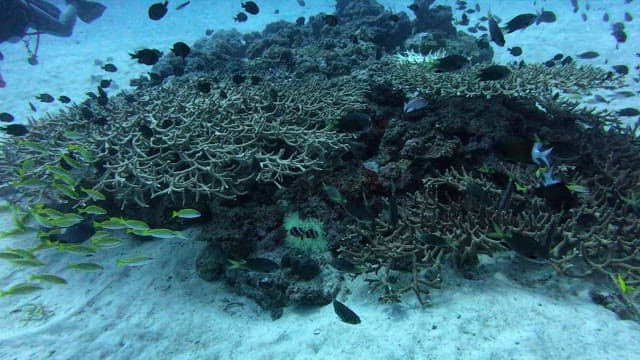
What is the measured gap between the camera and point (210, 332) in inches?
152

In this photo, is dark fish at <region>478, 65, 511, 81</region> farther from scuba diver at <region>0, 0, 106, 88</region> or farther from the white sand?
scuba diver at <region>0, 0, 106, 88</region>

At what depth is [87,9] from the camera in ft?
62.8

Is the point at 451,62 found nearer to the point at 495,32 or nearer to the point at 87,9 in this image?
the point at 495,32

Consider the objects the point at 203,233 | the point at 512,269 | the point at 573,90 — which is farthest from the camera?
the point at 573,90

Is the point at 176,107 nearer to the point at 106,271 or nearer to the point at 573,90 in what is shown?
the point at 106,271

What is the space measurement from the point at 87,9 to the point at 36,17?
3.95 m

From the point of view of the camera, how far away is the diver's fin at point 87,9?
62.0ft

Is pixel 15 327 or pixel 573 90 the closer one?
pixel 15 327

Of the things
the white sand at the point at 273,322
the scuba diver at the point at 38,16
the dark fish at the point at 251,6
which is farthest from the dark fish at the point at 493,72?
the scuba diver at the point at 38,16

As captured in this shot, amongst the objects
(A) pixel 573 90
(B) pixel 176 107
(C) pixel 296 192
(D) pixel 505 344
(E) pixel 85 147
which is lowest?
(D) pixel 505 344

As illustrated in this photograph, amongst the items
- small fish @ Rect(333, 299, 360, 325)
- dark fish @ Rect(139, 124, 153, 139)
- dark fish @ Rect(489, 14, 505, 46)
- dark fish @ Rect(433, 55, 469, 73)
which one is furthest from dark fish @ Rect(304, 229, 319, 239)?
dark fish @ Rect(489, 14, 505, 46)

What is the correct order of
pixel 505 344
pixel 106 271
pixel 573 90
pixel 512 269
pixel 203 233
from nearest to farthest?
1. pixel 505 344
2. pixel 512 269
3. pixel 203 233
4. pixel 106 271
5. pixel 573 90

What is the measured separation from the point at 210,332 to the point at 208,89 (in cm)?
387

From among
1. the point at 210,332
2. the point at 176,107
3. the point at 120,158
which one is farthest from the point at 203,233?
the point at 176,107
